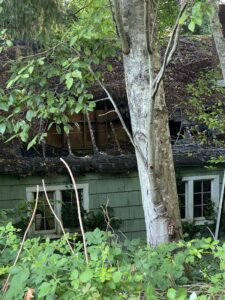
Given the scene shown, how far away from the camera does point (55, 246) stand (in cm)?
281

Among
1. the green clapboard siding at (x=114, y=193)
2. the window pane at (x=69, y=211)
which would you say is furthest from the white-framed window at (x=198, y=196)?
the window pane at (x=69, y=211)

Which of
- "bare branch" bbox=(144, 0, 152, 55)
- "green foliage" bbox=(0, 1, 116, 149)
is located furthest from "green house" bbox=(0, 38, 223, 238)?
"bare branch" bbox=(144, 0, 152, 55)

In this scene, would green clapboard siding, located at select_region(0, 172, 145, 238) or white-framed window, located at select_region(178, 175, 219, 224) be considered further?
white-framed window, located at select_region(178, 175, 219, 224)

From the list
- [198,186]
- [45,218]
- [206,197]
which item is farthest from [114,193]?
[206,197]

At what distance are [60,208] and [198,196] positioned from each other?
137 inches

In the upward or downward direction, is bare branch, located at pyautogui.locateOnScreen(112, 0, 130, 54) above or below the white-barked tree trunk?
above

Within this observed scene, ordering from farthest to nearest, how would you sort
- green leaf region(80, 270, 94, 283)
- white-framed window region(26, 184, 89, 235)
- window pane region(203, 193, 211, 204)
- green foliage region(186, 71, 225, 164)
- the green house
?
window pane region(203, 193, 211, 204) → white-framed window region(26, 184, 89, 235) → the green house → green foliage region(186, 71, 225, 164) → green leaf region(80, 270, 94, 283)

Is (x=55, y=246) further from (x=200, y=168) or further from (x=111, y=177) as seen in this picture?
(x=200, y=168)

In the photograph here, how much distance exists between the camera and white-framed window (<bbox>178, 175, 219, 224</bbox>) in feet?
34.5

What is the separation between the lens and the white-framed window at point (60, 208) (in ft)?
31.2

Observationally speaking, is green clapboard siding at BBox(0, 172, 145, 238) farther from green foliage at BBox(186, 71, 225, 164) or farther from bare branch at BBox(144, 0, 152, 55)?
bare branch at BBox(144, 0, 152, 55)

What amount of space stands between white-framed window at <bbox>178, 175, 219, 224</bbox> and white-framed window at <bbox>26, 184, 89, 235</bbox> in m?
2.39

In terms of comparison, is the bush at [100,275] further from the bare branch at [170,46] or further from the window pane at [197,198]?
the window pane at [197,198]

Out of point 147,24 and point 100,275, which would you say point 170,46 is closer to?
point 147,24
